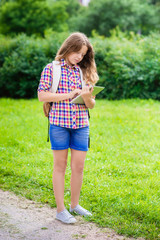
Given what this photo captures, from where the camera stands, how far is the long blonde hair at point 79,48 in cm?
326

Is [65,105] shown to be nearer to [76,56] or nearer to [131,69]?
[76,56]

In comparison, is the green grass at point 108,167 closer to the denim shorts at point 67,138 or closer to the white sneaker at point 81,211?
the white sneaker at point 81,211

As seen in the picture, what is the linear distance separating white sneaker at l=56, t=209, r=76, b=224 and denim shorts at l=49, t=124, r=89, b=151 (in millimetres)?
733

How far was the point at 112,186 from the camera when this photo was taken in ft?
14.6

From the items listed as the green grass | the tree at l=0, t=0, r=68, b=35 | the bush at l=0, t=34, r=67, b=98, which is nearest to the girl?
the green grass

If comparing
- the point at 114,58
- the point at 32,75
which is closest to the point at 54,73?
the point at 114,58

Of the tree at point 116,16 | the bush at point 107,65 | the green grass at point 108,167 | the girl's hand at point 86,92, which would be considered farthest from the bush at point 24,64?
the tree at point 116,16

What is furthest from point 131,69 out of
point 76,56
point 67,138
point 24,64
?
point 67,138

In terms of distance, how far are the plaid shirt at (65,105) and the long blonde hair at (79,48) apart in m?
0.09

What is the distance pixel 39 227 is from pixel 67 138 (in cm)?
97

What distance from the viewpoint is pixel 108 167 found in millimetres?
5109

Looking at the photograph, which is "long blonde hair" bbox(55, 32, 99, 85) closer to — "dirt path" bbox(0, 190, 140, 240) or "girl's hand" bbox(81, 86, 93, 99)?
"girl's hand" bbox(81, 86, 93, 99)

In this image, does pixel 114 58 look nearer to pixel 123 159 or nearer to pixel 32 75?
pixel 32 75

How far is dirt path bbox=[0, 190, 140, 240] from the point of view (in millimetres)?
3242
